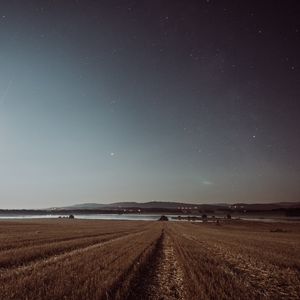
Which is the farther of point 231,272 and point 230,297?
point 231,272

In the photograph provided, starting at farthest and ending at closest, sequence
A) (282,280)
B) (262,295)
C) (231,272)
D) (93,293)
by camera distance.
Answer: (231,272)
(282,280)
(262,295)
(93,293)

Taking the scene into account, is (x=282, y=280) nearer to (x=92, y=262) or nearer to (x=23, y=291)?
(x=92, y=262)

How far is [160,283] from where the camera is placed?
11.7m

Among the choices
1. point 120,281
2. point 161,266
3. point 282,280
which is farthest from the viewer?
point 161,266

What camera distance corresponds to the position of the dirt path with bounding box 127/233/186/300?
390 inches

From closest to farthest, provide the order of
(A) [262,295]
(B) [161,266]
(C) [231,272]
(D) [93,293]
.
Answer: (D) [93,293], (A) [262,295], (C) [231,272], (B) [161,266]

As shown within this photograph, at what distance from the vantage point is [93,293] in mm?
9719

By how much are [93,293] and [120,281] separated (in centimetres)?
193

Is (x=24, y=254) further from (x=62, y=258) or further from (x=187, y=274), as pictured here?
(x=187, y=274)

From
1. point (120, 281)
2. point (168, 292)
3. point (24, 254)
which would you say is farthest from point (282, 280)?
point (24, 254)

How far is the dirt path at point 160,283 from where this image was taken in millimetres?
9914

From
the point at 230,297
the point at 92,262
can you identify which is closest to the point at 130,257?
the point at 92,262

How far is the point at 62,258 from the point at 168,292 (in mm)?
8383

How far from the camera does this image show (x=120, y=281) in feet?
37.8
